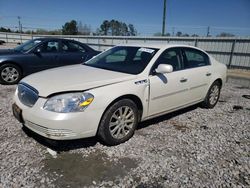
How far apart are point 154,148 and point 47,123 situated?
1.59 meters

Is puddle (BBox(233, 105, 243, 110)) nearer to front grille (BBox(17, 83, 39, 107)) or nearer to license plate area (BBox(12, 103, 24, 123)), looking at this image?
front grille (BBox(17, 83, 39, 107))

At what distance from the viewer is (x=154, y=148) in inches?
124

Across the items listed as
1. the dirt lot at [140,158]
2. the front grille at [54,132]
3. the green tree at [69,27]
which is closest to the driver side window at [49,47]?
the dirt lot at [140,158]

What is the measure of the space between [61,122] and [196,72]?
2.93 meters

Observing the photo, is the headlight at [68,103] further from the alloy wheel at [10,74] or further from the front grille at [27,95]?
the alloy wheel at [10,74]

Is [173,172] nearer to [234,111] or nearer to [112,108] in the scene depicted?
[112,108]

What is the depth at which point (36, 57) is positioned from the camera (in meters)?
6.59

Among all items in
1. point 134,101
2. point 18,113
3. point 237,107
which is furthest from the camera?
point 237,107

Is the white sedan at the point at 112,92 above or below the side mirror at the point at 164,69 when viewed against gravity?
below

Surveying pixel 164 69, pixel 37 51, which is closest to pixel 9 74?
pixel 37 51

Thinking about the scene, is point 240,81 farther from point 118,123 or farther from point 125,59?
point 118,123

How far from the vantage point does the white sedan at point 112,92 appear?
2.67 m

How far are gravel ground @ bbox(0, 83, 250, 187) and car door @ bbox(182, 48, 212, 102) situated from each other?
72 cm

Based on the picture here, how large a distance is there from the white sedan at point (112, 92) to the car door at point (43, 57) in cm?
314
